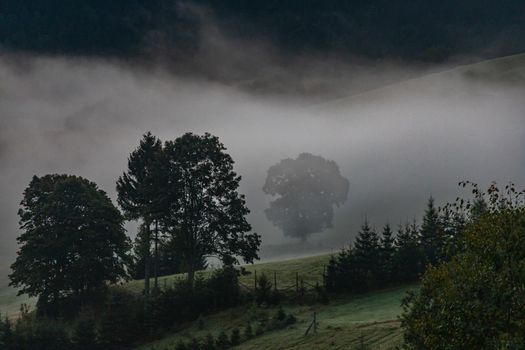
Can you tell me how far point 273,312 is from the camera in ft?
215

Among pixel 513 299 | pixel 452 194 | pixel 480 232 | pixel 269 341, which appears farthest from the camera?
pixel 452 194

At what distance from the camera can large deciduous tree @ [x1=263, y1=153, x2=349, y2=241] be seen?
13150 cm

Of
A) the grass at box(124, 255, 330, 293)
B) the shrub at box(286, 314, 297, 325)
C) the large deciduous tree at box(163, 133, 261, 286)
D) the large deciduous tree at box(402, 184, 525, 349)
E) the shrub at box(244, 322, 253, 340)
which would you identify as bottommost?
the shrub at box(244, 322, 253, 340)

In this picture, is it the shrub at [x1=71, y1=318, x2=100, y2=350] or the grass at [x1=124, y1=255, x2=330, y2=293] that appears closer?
the shrub at [x1=71, y1=318, x2=100, y2=350]

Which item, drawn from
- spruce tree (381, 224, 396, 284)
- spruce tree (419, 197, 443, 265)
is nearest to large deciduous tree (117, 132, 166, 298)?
spruce tree (381, 224, 396, 284)

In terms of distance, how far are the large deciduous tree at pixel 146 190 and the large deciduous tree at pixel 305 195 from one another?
47.5 meters

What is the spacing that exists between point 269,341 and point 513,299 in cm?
3362

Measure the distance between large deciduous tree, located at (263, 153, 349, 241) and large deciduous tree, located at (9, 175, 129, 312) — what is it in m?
55.7

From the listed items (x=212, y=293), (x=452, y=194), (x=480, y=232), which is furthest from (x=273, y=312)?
(x=452, y=194)

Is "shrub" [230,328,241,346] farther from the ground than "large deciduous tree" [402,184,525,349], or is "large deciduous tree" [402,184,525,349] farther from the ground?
"large deciduous tree" [402,184,525,349]

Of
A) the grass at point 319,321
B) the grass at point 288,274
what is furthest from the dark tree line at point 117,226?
the grass at point 319,321

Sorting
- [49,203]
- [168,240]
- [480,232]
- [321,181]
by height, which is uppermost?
[321,181]

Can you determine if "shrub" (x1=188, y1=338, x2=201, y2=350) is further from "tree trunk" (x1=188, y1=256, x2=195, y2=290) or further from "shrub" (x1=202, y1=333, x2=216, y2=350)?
"tree trunk" (x1=188, y1=256, x2=195, y2=290)

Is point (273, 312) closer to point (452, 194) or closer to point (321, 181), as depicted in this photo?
point (321, 181)
